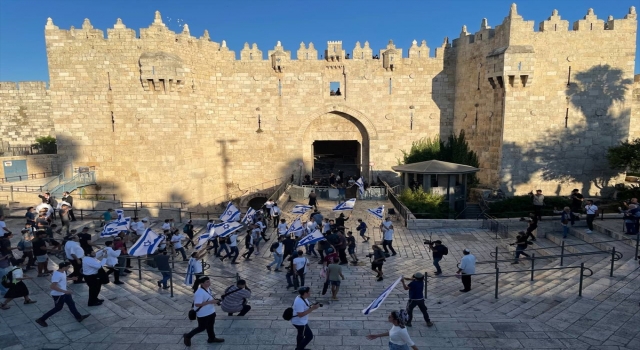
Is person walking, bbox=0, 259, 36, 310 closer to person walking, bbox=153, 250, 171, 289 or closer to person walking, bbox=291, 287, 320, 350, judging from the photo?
person walking, bbox=153, 250, 171, 289

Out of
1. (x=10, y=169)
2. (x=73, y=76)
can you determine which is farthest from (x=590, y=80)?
(x=10, y=169)

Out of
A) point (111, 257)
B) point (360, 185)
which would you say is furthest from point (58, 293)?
point (360, 185)

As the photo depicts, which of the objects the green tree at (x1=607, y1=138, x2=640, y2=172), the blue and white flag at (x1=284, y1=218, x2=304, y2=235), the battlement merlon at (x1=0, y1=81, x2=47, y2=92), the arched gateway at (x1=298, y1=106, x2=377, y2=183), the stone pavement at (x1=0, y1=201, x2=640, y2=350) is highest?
the battlement merlon at (x1=0, y1=81, x2=47, y2=92)

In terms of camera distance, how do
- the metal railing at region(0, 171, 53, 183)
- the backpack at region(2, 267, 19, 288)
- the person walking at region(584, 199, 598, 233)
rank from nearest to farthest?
the backpack at region(2, 267, 19, 288)
the person walking at region(584, 199, 598, 233)
the metal railing at region(0, 171, 53, 183)

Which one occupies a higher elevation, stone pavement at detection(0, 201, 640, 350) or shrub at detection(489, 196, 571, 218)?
shrub at detection(489, 196, 571, 218)

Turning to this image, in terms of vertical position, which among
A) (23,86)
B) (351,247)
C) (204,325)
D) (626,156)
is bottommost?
(351,247)

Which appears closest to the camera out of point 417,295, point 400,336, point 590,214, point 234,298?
point 400,336

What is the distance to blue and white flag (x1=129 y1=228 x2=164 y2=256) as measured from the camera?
9.53 metres

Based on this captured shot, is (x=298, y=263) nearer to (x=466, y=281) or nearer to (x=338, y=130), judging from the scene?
(x=466, y=281)

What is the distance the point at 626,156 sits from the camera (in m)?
18.0

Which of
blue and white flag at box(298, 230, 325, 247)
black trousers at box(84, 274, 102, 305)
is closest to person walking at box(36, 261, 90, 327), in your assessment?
black trousers at box(84, 274, 102, 305)

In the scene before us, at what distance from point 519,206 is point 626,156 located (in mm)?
5632

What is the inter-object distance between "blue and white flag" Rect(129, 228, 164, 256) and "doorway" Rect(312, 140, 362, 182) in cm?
2465

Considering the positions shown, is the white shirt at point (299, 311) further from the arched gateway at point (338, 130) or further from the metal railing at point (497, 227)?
the arched gateway at point (338, 130)
